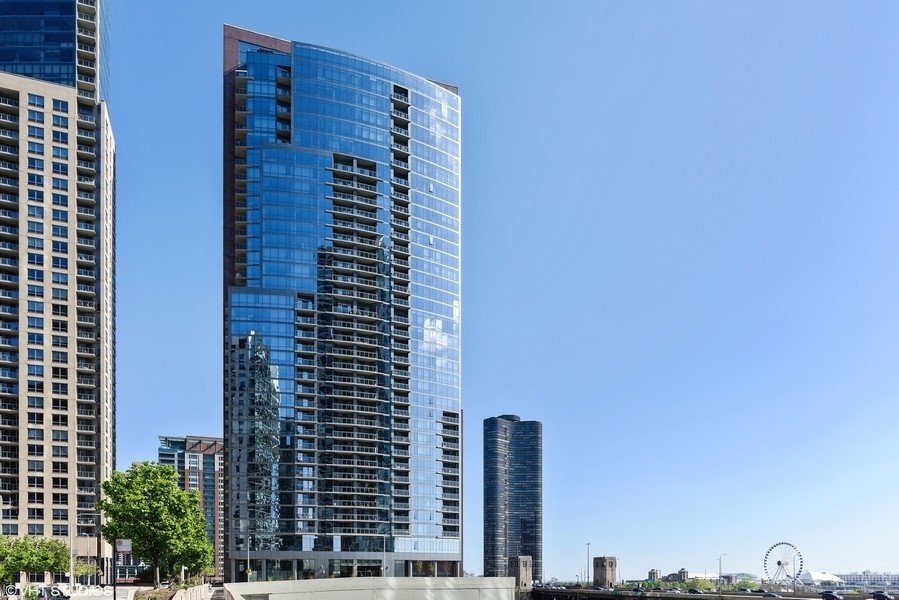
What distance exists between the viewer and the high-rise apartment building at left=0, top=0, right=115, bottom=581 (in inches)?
5984

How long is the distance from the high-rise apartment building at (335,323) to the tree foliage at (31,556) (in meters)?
27.0

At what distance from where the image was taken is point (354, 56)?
175 metres

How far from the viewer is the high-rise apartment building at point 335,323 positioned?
157m

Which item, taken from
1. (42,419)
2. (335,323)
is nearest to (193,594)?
(42,419)

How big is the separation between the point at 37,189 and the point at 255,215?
3838 cm

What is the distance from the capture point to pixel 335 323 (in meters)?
168

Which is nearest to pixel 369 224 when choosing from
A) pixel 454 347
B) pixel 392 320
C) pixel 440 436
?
pixel 392 320

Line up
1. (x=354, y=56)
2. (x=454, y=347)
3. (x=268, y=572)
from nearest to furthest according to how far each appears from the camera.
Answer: (x=268, y=572) < (x=354, y=56) < (x=454, y=347)

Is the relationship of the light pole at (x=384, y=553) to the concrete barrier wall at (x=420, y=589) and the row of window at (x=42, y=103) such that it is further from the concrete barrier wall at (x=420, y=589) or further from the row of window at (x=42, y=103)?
the concrete barrier wall at (x=420, y=589)

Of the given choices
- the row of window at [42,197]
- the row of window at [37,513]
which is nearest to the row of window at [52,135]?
the row of window at [42,197]

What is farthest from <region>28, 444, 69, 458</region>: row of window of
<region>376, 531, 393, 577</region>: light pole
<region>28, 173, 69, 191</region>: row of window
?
<region>376, 531, 393, 577</region>: light pole

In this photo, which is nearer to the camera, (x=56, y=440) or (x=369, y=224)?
(x=56, y=440)

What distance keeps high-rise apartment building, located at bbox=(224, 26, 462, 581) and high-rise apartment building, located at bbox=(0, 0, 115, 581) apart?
2399 cm

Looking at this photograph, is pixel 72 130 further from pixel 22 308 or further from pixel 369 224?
pixel 369 224
